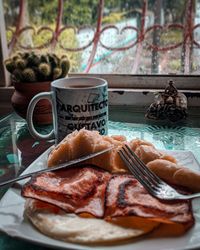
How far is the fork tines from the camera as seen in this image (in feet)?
1.49

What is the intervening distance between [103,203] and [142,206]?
0.05 meters

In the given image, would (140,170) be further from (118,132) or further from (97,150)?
(118,132)

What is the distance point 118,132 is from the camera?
0.82 m

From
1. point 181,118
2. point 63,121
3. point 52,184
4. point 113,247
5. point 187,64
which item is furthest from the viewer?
point 187,64

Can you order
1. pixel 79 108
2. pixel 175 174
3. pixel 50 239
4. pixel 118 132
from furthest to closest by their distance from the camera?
1. pixel 118 132
2. pixel 79 108
3. pixel 175 174
4. pixel 50 239

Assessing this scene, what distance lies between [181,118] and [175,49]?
0.31 meters

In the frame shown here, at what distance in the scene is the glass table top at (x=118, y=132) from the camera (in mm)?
673

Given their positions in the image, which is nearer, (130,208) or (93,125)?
(130,208)

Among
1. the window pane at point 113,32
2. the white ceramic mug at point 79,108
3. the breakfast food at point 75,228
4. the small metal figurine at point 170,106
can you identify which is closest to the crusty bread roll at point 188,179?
the breakfast food at point 75,228

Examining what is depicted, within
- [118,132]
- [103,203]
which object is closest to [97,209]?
[103,203]

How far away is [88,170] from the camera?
0.51 metres

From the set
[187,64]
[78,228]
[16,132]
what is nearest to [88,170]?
[78,228]

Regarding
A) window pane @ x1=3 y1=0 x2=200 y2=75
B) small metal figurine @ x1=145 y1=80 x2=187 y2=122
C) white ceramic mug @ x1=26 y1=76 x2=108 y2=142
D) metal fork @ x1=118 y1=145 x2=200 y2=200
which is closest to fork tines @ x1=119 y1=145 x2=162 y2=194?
metal fork @ x1=118 y1=145 x2=200 y2=200

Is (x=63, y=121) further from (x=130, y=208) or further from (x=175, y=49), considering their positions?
(x=175, y=49)
